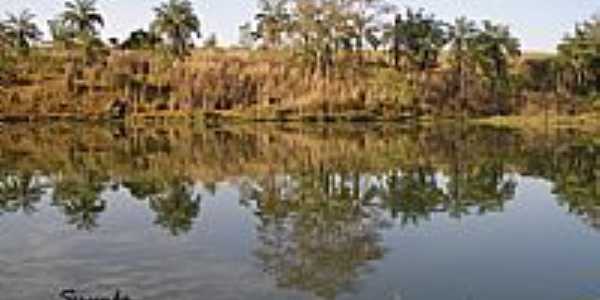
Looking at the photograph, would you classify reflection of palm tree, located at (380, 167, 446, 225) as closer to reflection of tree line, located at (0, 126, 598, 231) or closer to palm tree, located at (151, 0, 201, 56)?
reflection of tree line, located at (0, 126, 598, 231)

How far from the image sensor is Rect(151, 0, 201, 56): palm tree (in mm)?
105312

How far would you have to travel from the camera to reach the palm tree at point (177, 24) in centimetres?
10531

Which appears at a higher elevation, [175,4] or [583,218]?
[175,4]

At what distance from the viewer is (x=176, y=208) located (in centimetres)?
2931

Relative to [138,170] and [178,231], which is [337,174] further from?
[178,231]

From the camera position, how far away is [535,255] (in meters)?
21.4

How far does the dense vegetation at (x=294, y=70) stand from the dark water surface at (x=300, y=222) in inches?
1621

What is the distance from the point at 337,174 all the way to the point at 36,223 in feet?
52.7

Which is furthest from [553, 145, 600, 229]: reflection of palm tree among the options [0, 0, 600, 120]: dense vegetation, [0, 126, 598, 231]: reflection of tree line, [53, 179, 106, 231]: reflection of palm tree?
[0, 0, 600, 120]: dense vegetation

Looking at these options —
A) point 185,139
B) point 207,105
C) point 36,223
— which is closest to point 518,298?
point 36,223

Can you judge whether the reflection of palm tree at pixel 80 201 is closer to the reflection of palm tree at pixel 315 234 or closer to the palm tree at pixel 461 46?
the reflection of palm tree at pixel 315 234

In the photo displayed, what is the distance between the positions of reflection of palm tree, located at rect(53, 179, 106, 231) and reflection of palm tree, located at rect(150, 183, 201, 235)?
6.19 feet

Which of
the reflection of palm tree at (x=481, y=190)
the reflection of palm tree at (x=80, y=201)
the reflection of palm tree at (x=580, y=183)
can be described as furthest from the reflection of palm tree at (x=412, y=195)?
the reflection of palm tree at (x=80, y=201)

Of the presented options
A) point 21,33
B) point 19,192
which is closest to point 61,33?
point 21,33
